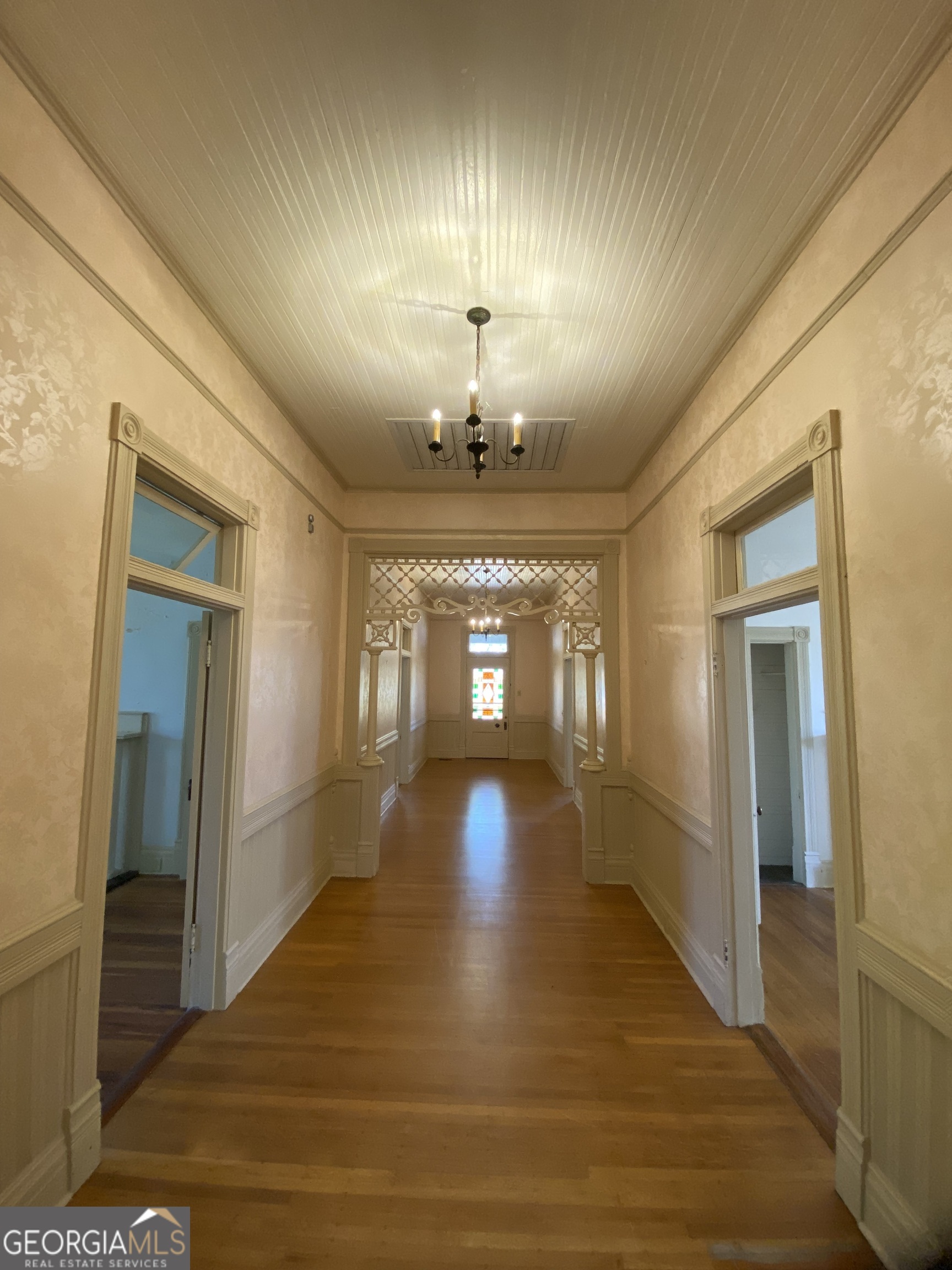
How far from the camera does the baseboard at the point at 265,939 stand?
2611 mm

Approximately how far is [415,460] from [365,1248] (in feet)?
12.5

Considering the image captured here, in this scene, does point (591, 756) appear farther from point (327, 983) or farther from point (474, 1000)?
point (327, 983)

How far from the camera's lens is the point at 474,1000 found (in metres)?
2.63

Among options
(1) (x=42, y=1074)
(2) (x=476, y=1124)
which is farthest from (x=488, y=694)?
(1) (x=42, y=1074)

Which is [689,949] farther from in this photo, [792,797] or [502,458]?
[502,458]

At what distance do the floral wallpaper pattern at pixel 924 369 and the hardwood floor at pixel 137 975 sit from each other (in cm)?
340

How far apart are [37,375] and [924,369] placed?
7.76 feet

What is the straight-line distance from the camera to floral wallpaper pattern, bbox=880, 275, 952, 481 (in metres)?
1.27

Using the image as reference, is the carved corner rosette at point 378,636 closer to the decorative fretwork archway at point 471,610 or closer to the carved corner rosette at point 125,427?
the decorative fretwork archway at point 471,610

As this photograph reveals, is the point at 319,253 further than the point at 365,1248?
Yes

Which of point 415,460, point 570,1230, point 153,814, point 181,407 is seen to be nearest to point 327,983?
point 570,1230

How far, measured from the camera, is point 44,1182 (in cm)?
149

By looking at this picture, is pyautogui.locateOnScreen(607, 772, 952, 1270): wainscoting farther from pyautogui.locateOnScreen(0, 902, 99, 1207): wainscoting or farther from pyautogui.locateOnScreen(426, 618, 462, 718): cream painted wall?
pyautogui.locateOnScreen(426, 618, 462, 718): cream painted wall

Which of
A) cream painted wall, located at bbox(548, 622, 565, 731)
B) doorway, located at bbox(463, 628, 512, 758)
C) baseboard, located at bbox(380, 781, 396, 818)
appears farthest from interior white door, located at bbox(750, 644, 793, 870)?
doorway, located at bbox(463, 628, 512, 758)
